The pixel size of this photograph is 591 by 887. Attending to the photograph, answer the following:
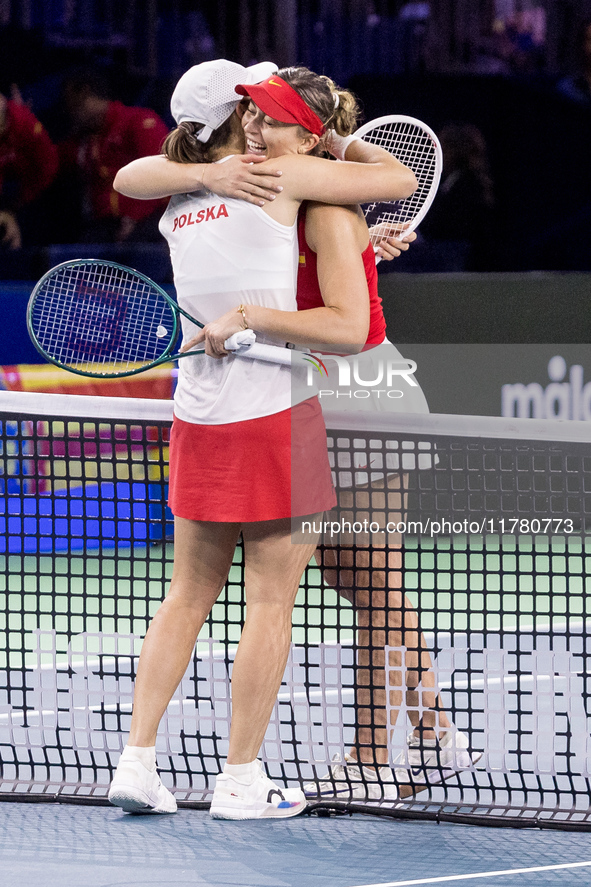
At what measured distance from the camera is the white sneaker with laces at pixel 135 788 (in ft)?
9.26

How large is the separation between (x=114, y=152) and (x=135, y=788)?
6.70m

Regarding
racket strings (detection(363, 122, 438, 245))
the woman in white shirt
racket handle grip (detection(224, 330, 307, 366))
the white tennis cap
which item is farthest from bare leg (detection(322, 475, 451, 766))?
the white tennis cap

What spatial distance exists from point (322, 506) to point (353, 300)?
1.54 feet

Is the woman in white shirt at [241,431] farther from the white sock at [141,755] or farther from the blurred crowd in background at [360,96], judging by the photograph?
the blurred crowd in background at [360,96]

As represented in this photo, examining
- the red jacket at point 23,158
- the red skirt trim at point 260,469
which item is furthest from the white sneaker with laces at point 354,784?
the red jacket at point 23,158

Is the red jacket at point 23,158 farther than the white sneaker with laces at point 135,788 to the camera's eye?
Yes

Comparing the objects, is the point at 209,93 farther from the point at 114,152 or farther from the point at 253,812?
the point at 114,152

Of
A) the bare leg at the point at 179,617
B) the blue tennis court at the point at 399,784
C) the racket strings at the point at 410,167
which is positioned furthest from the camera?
the racket strings at the point at 410,167

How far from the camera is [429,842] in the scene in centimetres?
281

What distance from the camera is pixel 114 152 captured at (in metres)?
8.85

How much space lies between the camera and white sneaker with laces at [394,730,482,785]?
302 cm

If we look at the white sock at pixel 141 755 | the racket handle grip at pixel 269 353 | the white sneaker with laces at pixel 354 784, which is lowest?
the white sneaker with laces at pixel 354 784

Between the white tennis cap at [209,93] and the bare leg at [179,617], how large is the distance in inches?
35.8

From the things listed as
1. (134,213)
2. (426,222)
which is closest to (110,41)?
(134,213)
